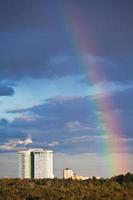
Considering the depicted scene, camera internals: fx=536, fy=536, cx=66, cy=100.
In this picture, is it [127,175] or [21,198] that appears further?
[127,175]

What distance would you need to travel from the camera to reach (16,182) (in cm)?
16962

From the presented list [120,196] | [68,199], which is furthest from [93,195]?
[120,196]

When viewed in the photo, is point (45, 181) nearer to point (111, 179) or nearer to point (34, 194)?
point (111, 179)

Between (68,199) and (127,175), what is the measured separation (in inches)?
1977

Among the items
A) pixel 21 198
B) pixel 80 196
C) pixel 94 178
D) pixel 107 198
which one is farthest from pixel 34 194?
pixel 94 178

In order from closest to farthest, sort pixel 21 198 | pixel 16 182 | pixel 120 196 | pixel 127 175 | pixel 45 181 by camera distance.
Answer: pixel 120 196
pixel 21 198
pixel 127 175
pixel 16 182
pixel 45 181

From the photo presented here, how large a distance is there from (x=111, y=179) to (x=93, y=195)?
51482 millimetres

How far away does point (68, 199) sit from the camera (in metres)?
110

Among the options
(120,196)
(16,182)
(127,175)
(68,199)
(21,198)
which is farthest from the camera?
(16,182)

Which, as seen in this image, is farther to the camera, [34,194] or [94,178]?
[94,178]

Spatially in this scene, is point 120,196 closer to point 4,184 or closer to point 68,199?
point 68,199

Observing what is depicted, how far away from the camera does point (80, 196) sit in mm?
114312

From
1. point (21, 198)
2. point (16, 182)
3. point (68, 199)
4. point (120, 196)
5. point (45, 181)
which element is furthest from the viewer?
point (45, 181)

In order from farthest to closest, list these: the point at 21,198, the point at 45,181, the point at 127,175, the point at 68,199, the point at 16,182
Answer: the point at 45,181 → the point at 16,182 → the point at 127,175 → the point at 21,198 → the point at 68,199
